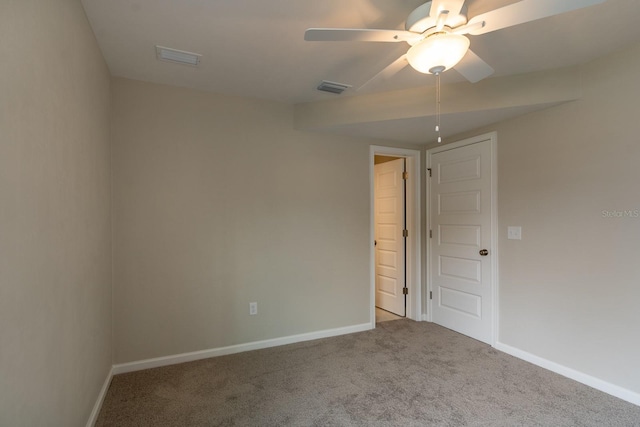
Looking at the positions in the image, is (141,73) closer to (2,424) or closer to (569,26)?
(2,424)

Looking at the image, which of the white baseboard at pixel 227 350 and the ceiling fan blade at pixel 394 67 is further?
the white baseboard at pixel 227 350

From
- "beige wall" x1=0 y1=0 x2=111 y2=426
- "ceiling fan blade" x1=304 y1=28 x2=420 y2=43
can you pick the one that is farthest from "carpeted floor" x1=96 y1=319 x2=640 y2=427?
"ceiling fan blade" x1=304 y1=28 x2=420 y2=43

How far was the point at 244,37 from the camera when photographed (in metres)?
2.09

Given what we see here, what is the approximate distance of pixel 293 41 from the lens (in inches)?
84.4

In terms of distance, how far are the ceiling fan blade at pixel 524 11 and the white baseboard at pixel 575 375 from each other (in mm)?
2577

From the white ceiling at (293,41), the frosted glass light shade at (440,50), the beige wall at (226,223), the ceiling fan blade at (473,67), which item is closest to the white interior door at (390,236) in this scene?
the beige wall at (226,223)

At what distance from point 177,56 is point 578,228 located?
343 centimetres

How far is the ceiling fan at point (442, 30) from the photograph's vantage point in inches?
53.8

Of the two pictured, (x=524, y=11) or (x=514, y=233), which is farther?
(x=514, y=233)

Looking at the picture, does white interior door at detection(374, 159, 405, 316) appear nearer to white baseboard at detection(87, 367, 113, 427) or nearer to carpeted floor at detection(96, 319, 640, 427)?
carpeted floor at detection(96, 319, 640, 427)

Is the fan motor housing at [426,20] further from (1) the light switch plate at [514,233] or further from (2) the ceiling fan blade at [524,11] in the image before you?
(1) the light switch plate at [514,233]

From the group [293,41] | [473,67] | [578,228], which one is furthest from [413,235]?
[293,41]

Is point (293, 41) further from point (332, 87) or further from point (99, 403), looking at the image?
point (99, 403)

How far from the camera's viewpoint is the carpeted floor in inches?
80.4
